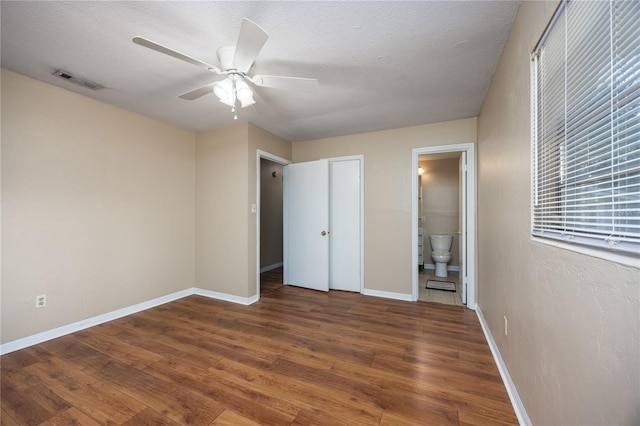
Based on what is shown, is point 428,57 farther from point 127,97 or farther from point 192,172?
point 192,172

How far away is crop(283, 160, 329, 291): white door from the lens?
3.81 m

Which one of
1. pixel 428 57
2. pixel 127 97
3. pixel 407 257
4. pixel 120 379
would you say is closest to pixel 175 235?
pixel 127 97

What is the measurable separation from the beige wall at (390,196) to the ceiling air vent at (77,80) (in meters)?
2.99

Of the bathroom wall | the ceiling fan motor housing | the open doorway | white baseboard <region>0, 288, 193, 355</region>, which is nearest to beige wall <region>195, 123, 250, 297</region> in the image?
white baseboard <region>0, 288, 193, 355</region>

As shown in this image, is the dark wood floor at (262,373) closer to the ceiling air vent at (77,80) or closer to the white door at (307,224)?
the white door at (307,224)

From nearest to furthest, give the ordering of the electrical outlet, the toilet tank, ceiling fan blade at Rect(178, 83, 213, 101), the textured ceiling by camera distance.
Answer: the textured ceiling, ceiling fan blade at Rect(178, 83, 213, 101), the electrical outlet, the toilet tank

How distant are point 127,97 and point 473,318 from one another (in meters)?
4.51

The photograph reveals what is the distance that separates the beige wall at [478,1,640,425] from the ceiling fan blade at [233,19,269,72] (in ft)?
4.51

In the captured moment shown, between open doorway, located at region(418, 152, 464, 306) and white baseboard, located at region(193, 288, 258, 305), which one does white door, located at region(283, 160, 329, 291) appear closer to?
white baseboard, located at region(193, 288, 258, 305)

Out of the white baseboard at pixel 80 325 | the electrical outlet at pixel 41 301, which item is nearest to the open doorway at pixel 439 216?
the white baseboard at pixel 80 325

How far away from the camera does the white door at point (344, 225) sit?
3.78 m

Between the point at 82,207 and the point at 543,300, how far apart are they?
12.6 feet

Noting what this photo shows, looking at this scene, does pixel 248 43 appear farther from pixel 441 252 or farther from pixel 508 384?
pixel 441 252

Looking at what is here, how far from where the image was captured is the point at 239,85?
72.9 inches
